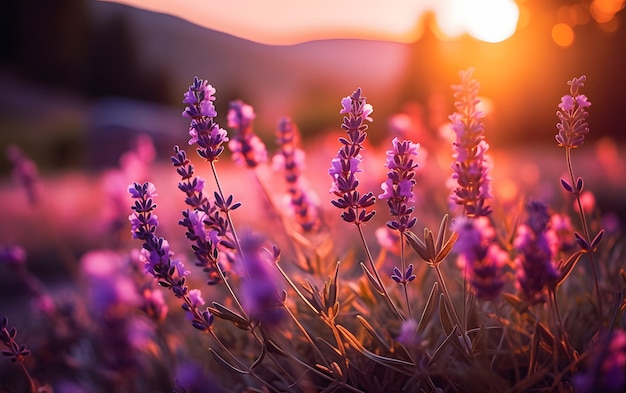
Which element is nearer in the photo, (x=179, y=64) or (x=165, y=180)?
(x=165, y=180)

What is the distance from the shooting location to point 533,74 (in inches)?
583

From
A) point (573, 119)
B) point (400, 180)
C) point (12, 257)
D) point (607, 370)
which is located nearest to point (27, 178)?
point (12, 257)

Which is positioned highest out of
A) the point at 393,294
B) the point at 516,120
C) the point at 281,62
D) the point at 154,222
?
the point at 281,62

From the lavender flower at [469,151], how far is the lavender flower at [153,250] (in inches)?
31.2

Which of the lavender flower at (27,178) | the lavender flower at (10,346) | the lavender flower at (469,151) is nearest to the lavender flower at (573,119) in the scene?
the lavender flower at (469,151)

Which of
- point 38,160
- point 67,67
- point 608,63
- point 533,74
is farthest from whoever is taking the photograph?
point 67,67

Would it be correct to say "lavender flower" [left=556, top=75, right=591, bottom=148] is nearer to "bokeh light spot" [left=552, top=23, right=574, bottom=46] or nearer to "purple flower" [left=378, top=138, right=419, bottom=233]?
"purple flower" [left=378, top=138, right=419, bottom=233]

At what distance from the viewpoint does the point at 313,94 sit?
118 feet

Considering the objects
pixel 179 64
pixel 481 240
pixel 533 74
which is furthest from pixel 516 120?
pixel 179 64

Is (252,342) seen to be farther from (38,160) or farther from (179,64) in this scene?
(179,64)

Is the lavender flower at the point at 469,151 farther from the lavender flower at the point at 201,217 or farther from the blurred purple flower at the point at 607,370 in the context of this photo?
the lavender flower at the point at 201,217

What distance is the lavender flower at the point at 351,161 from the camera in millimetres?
1650

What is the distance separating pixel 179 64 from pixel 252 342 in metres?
64.7

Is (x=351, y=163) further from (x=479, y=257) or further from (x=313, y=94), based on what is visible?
(x=313, y=94)
